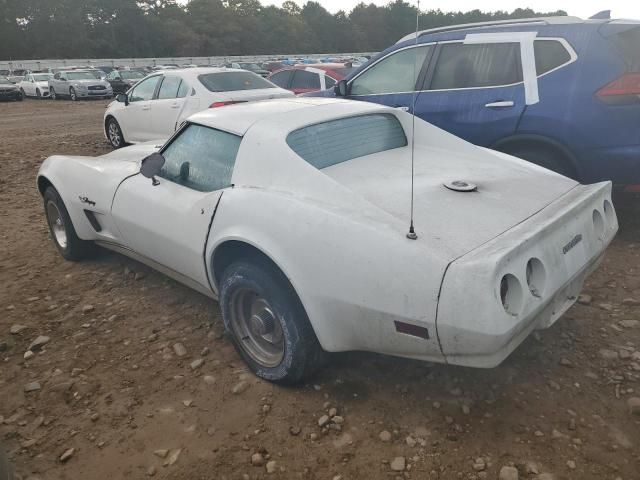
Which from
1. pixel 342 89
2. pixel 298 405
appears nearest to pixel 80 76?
pixel 342 89

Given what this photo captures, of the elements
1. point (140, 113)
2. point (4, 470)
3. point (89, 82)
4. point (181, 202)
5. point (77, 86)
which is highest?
point (89, 82)

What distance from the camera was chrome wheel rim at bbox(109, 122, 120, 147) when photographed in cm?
946

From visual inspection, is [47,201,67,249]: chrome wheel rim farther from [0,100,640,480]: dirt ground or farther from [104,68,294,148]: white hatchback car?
[104,68,294,148]: white hatchback car

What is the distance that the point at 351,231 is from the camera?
2.23 metres

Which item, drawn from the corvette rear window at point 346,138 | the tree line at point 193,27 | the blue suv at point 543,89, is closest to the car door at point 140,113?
the blue suv at point 543,89

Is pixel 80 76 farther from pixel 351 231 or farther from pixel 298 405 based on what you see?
pixel 351 231

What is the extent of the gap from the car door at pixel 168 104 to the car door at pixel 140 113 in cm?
16

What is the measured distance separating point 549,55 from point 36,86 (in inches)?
1022

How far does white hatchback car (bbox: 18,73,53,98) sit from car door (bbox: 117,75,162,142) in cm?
1826

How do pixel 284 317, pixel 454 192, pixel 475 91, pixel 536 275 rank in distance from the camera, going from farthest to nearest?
pixel 475 91 → pixel 454 192 → pixel 284 317 → pixel 536 275

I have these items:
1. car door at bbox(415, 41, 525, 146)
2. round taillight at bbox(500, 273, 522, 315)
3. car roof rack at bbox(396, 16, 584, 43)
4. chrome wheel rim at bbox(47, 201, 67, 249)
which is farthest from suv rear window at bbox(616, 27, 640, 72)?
chrome wheel rim at bbox(47, 201, 67, 249)

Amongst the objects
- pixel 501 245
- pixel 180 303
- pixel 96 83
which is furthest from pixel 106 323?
pixel 96 83

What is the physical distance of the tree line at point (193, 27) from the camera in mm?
52938

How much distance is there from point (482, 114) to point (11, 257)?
14.8ft
